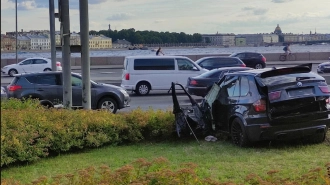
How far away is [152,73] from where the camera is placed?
23609 millimetres

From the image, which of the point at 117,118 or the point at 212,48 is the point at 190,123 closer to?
the point at 117,118

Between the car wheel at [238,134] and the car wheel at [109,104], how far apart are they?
7465mm

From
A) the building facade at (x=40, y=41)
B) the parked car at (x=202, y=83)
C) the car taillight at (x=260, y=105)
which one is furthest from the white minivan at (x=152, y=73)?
the car taillight at (x=260, y=105)

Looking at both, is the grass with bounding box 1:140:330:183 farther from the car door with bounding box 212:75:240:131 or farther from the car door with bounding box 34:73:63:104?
the car door with bounding box 34:73:63:104

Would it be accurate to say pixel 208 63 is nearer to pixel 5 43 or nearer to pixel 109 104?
pixel 109 104

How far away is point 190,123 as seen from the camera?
1031 centimetres

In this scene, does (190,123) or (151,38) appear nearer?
(190,123)

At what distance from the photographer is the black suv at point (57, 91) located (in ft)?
54.5

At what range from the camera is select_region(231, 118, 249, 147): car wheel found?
938 cm

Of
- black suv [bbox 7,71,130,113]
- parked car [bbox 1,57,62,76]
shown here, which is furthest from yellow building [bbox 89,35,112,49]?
black suv [bbox 7,71,130,113]

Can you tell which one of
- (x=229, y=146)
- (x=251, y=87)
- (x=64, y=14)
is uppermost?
(x=64, y=14)

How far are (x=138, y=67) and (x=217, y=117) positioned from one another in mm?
13503

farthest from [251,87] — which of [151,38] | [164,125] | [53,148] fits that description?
[151,38]

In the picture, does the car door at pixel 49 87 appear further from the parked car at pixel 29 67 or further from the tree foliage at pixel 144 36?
the tree foliage at pixel 144 36
